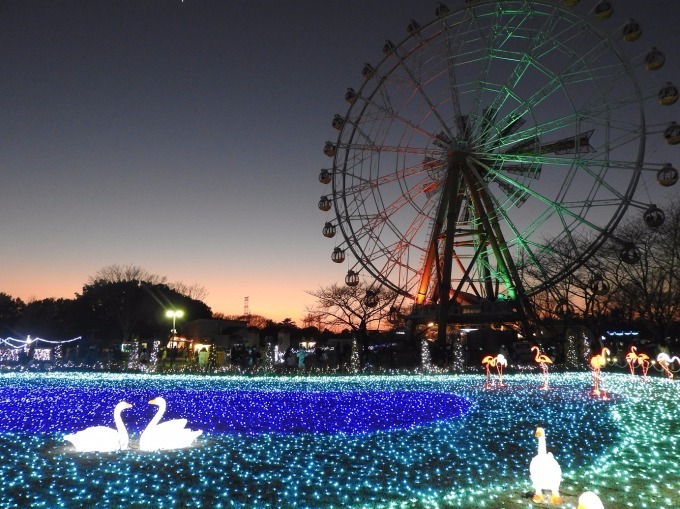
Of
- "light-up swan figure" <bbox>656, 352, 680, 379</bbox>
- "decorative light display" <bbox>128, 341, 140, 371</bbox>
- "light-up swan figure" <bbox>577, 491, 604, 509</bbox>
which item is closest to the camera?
"light-up swan figure" <bbox>577, 491, 604, 509</bbox>

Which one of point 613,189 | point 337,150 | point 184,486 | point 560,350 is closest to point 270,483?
point 184,486

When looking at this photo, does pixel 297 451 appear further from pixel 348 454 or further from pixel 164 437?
pixel 164 437

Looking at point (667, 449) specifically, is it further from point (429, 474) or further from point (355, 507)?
point (355, 507)

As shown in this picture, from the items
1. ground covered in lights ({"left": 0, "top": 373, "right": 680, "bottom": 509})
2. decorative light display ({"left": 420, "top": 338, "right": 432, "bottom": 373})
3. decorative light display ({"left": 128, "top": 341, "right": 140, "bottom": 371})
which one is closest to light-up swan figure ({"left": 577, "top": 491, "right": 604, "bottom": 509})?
ground covered in lights ({"left": 0, "top": 373, "right": 680, "bottom": 509})

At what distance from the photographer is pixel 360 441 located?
25.1 feet

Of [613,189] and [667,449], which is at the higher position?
[613,189]

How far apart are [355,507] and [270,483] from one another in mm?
1147

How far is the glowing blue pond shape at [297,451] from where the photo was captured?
16.8 ft

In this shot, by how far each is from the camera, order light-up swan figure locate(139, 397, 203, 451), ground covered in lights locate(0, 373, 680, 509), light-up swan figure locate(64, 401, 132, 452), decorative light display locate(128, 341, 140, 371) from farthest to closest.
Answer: decorative light display locate(128, 341, 140, 371) → light-up swan figure locate(139, 397, 203, 451) → light-up swan figure locate(64, 401, 132, 452) → ground covered in lights locate(0, 373, 680, 509)

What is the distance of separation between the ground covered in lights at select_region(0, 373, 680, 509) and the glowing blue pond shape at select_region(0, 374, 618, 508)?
2cm

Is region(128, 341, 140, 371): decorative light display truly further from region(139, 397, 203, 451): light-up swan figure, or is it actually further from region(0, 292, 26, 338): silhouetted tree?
region(0, 292, 26, 338): silhouetted tree

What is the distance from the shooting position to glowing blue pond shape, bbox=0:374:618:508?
202 inches

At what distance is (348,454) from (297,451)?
71cm

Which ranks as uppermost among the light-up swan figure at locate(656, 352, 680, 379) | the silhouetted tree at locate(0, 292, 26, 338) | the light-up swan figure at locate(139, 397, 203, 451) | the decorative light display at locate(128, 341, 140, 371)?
the silhouetted tree at locate(0, 292, 26, 338)
